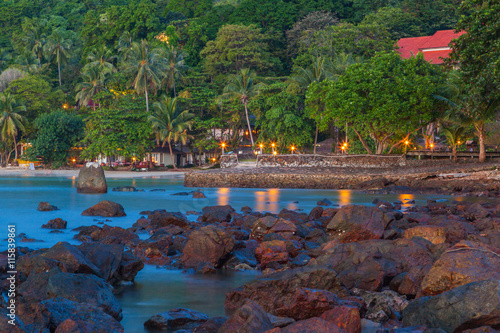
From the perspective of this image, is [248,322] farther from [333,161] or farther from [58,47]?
[58,47]

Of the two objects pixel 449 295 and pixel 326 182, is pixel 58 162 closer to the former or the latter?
pixel 326 182

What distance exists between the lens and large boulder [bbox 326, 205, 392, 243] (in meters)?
9.83

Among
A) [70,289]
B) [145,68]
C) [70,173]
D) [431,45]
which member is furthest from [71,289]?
[431,45]

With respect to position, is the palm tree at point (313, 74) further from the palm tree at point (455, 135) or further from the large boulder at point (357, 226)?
the large boulder at point (357, 226)

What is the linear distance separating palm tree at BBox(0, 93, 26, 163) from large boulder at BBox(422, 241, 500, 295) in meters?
54.4

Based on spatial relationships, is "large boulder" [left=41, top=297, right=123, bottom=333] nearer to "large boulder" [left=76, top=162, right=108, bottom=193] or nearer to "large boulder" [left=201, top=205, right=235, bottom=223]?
"large boulder" [left=201, top=205, right=235, bottom=223]

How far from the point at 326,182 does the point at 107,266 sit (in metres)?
26.5

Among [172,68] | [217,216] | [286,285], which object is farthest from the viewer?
[172,68]

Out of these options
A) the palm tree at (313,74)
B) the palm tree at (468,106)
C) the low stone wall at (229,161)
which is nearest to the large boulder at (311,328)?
the palm tree at (468,106)

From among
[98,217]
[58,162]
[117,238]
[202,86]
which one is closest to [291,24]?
[202,86]

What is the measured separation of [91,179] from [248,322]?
23.2m

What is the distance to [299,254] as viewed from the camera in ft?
29.8

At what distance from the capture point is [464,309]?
5148 millimetres

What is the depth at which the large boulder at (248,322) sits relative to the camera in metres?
4.88
